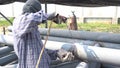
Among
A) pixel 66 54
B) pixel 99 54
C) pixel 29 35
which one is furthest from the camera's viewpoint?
pixel 99 54

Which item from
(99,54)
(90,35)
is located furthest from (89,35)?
(99,54)

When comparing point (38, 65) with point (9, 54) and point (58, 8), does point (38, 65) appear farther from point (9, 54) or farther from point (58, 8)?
point (58, 8)

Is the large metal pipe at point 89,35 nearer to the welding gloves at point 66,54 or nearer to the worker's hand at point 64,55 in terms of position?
the welding gloves at point 66,54

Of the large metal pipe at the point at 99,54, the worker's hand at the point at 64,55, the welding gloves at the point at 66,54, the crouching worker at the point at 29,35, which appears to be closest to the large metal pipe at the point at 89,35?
the large metal pipe at the point at 99,54

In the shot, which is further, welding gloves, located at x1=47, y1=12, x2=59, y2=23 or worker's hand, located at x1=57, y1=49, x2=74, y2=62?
worker's hand, located at x1=57, y1=49, x2=74, y2=62

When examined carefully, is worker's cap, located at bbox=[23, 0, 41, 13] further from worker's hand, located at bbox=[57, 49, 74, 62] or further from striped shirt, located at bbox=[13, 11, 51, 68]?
worker's hand, located at bbox=[57, 49, 74, 62]

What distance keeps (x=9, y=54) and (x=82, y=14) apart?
38.2ft

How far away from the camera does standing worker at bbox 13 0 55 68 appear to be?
7.29ft

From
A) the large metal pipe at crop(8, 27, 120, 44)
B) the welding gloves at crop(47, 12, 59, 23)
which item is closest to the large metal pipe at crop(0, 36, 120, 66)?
the welding gloves at crop(47, 12, 59, 23)

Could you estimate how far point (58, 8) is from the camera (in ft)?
51.1

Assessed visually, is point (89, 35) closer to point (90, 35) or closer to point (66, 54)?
point (90, 35)

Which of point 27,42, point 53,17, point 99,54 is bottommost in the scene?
point 99,54

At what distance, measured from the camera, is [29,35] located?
2.38 m

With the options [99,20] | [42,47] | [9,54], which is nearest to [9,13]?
[99,20]
